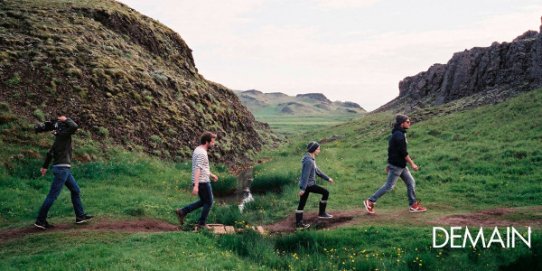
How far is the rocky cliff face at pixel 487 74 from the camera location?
46275 millimetres

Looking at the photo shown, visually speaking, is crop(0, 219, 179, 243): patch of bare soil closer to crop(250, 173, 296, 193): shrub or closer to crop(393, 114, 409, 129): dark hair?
crop(393, 114, 409, 129): dark hair

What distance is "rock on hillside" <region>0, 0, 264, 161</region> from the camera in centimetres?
2894

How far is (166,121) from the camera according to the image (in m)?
34.4

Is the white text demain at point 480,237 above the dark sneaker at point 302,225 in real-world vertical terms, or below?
above

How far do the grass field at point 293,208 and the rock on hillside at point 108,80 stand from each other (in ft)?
10.3

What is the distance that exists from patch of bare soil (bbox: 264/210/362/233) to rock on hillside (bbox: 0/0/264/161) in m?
15.7

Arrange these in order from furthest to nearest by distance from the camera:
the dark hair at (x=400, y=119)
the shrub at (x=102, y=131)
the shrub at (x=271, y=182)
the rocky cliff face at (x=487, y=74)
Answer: the rocky cliff face at (x=487, y=74) < the shrub at (x=102, y=131) < the shrub at (x=271, y=182) < the dark hair at (x=400, y=119)

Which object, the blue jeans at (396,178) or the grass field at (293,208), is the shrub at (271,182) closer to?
the grass field at (293,208)

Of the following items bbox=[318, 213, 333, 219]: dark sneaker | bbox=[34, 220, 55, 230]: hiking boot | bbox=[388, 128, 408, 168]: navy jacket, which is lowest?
bbox=[34, 220, 55, 230]: hiking boot

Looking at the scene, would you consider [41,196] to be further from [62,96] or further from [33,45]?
[33,45]

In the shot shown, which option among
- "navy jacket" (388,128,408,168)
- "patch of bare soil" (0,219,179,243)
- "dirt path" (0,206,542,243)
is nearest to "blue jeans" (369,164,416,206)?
"navy jacket" (388,128,408,168)

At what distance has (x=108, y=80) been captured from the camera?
3303cm

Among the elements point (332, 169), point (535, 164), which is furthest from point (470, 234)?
point (332, 169)

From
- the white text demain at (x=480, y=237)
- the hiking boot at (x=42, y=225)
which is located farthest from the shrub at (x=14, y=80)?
the white text demain at (x=480, y=237)
